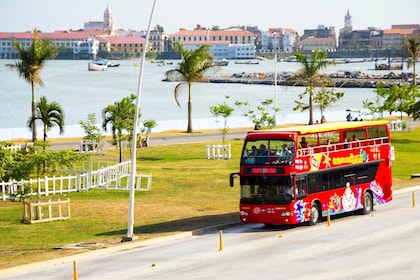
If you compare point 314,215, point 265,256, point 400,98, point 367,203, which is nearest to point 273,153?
point 314,215

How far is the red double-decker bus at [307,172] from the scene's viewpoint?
3997 centimetres

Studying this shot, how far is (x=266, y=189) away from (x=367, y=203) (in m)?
7.39

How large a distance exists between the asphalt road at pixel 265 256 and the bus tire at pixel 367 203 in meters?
2.46

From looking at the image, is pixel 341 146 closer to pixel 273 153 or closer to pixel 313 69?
pixel 273 153

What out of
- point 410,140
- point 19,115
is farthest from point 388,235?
point 19,115

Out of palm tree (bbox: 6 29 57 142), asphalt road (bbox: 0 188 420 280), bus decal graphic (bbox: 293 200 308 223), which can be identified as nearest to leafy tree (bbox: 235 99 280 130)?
palm tree (bbox: 6 29 57 142)

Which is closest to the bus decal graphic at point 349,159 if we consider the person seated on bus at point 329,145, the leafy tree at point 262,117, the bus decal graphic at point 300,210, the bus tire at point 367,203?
the person seated on bus at point 329,145

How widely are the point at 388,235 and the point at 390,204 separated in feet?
35.8

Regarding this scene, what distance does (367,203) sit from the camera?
45.8 metres

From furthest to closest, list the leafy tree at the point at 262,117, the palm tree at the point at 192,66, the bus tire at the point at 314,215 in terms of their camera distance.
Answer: the palm tree at the point at 192,66, the leafy tree at the point at 262,117, the bus tire at the point at 314,215

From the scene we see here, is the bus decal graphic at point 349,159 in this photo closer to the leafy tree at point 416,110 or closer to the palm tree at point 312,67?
the leafy tree at point 416,110

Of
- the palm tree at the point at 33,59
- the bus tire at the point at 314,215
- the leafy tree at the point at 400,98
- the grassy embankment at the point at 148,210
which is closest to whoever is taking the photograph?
the grassy embankment at the point at 148,210

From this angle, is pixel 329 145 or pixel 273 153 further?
pixel 329 145

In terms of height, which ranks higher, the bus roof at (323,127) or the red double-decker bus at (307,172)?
the bus roof at (323,127)
